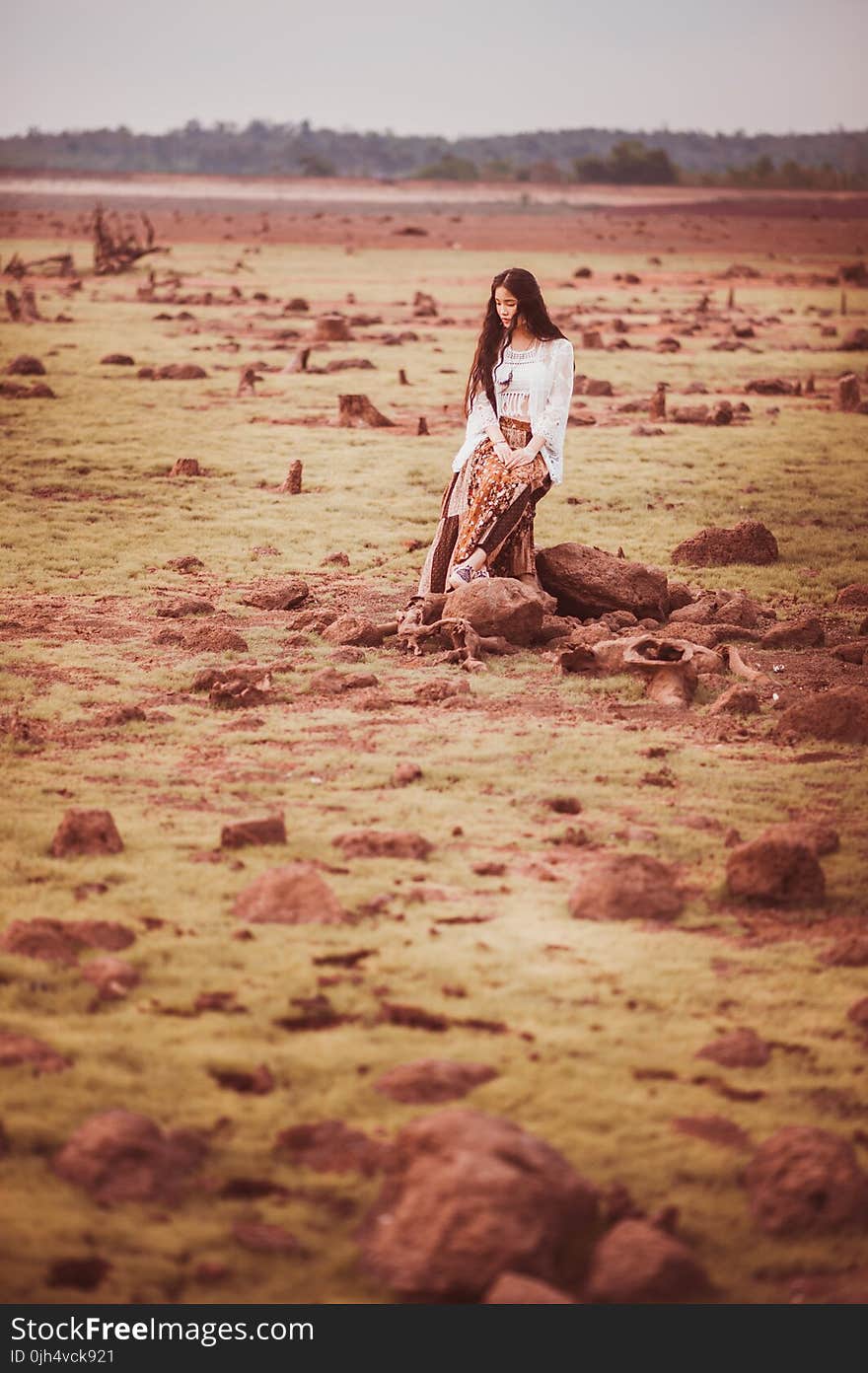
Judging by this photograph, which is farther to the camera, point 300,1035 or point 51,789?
point 51,789

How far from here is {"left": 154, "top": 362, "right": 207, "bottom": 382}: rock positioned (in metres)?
18.0

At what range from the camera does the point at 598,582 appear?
8.30 meters

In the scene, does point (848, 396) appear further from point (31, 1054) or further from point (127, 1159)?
point (127, 1159)

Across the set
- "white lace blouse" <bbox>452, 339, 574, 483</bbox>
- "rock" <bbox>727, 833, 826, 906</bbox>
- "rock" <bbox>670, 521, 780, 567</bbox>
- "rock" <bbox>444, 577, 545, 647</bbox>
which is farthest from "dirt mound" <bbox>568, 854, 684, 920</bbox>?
"rock" <bbox>670, 521, 780, 567</bbox>

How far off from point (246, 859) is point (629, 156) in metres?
86.2

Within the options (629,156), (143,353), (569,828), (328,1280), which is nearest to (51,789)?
(569,828)

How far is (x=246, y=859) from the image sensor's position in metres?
5.23

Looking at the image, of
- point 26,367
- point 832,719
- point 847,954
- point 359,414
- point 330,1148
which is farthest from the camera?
point 26,367

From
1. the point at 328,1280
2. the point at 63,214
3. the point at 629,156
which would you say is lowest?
the point at 328,1280

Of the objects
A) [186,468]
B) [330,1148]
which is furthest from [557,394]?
[186,468]

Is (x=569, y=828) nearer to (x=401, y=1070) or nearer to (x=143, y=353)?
(x=401, y=1070)

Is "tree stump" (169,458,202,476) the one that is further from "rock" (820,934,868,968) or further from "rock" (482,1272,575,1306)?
"rock" (482,1272,575,1306)

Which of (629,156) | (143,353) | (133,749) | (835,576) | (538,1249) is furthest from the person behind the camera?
(629,156)

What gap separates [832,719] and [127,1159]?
408 cm
